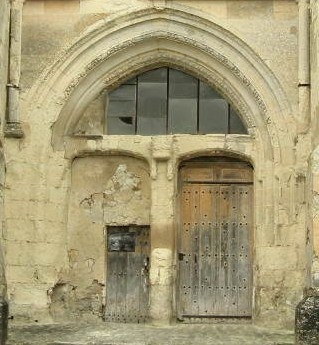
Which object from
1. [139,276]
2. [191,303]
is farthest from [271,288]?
[139,276]

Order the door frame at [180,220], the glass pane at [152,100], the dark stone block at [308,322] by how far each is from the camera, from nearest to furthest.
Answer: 1. the dark stone block at [308,322]
2. the door frame at [180,220]
3. the glass pane at [152,100]

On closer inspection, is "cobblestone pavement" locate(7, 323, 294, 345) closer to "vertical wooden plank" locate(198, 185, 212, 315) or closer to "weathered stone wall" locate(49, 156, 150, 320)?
"vertical wooden plank" locate(198, 185, 212, 315)

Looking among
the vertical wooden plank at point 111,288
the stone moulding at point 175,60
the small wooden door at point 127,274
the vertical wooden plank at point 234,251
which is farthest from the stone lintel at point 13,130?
the vertical wooden plank at point 234,251

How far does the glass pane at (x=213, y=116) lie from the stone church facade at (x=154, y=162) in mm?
39

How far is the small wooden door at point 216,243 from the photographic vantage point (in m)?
9.48

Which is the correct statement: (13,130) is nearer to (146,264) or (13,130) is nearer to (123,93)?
(123,93)

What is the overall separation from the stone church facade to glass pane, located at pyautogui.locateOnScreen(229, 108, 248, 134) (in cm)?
13

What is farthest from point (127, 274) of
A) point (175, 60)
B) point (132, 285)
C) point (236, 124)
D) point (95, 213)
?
point (175, 60)

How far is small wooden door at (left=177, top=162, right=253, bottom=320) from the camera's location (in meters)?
9.48

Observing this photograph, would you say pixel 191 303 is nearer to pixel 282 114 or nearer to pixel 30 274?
pixel 30 274

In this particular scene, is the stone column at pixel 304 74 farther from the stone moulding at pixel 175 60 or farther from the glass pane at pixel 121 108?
the glass pane at pixel 121 108

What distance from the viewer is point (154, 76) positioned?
9.97m

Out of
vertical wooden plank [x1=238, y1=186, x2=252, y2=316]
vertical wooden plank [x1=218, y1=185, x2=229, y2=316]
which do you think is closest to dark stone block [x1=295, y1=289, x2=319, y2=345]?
vertical wooden plank [x1=238, y1=186, x2=252, y2=316]

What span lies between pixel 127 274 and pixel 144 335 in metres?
1.30
